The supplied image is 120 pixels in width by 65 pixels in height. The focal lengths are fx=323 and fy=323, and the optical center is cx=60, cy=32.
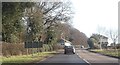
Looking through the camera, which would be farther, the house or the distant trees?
the house

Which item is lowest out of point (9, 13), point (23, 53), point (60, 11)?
point (23, 53)

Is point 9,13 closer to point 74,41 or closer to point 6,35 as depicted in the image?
point 6,35

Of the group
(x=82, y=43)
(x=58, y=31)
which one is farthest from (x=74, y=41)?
(x=58, y=31)

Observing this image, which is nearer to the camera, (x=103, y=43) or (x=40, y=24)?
(x=40, y=24)

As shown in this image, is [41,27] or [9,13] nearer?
[9,13]

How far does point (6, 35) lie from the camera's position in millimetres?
46500

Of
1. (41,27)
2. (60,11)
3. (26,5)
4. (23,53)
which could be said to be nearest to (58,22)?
(60,11)

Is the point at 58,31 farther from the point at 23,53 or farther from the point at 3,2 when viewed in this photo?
the point at 3,2

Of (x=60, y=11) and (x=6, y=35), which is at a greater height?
(x=60, y=11)

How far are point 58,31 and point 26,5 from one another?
55514mm

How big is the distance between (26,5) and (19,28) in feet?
73.4

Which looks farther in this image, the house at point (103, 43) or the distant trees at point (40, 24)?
the house at point (103, 43)

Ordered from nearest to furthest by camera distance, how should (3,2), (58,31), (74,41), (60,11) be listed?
(3,2)
(60,11)
(58,31)
(74,41)

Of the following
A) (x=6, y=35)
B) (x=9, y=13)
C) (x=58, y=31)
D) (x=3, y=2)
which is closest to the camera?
(x=3, y=2)
